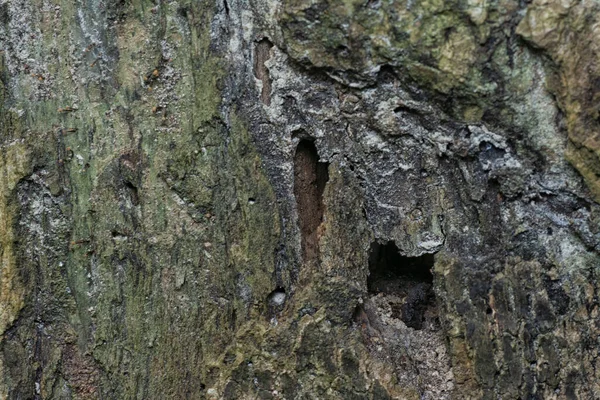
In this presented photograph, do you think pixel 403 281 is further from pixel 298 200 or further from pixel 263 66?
pixel 263 66

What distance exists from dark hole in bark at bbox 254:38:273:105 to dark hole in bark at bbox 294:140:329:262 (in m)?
0.19

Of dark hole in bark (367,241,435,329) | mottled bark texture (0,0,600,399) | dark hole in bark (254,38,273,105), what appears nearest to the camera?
mottled bark texture (0,0,600,399)

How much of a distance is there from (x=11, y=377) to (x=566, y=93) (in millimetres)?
1874

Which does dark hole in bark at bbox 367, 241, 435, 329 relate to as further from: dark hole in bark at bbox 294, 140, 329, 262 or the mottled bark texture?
dark hole in bark at bbox 294, 140, 329, 262

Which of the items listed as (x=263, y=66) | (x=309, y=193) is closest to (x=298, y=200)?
(x=309, y=193)

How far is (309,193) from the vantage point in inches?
74.0

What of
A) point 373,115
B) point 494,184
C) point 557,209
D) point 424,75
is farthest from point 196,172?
point 557,209

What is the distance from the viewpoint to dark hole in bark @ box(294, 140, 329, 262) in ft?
6.10

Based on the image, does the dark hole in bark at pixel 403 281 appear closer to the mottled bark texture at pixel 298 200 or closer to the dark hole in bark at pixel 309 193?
the mottled bark texture at pixel 298 200

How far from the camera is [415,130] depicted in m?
1.74

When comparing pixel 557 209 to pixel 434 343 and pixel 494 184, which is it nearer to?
pixel 494 184

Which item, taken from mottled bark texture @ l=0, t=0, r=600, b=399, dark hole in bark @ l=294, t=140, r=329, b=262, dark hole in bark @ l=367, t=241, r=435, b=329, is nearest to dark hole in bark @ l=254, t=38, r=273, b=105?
mottled bark texture @ l=0, t=0, r=600, b=399

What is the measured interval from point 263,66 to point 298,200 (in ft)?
1.35

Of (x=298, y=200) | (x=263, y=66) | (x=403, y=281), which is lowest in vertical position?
(x=403, y=281)
